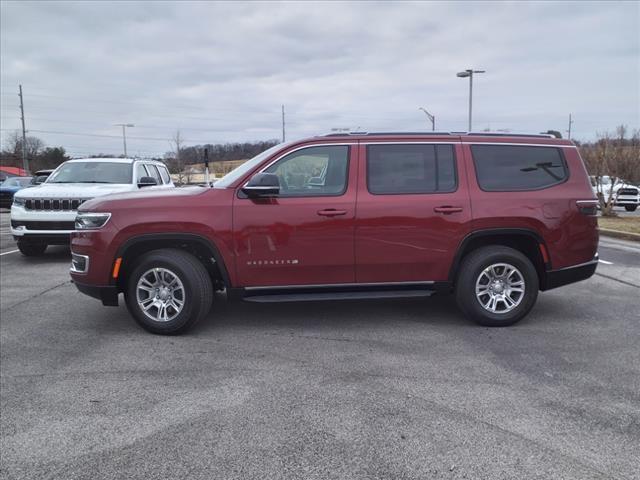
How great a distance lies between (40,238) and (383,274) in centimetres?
727

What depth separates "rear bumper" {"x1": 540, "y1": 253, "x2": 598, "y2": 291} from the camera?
5.51m

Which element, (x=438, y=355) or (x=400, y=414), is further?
(x=438, y=355)

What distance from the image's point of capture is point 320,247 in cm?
518

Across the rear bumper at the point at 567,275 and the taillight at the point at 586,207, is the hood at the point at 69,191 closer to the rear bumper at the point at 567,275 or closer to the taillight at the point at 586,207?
the rear bumper at the point at 567,275

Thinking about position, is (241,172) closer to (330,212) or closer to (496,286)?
(330,212)

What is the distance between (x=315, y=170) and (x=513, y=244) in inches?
89.4

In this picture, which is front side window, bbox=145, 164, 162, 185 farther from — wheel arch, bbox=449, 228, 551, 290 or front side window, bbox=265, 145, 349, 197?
wheel arch, bbox=449, 228, 551, 290

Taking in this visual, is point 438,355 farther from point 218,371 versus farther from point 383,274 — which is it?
point 218,371

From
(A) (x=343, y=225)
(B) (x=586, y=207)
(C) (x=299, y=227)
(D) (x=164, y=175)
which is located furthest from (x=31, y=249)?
(B) (x=586, y=207)

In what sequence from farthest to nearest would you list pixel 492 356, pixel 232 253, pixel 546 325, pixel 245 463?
1. pixel 546 325
2. pixel 232 253
3. pixel 492 356
4. pixel 245 463

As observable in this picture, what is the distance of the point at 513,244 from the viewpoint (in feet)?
18.5

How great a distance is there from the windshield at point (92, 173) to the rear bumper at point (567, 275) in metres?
8.18

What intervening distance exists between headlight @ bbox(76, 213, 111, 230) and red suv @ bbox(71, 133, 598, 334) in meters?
0.02

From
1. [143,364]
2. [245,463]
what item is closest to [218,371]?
[143,364]
